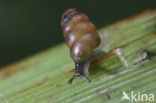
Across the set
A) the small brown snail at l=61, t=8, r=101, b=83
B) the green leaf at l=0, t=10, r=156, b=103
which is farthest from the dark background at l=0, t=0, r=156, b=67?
the small brown snail at l=61, t=8, r=101, b=83

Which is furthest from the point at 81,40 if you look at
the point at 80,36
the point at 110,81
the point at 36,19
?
the point at 36,19

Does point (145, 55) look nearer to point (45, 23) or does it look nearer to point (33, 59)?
point (33, 59)

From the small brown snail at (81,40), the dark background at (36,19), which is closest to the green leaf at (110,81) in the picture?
the small brown snail at (81,40)

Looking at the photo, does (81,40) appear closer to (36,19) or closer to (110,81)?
(110,81)

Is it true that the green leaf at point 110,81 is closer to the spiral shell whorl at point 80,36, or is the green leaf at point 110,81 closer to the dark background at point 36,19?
the spiral shell whorl at point 80,36

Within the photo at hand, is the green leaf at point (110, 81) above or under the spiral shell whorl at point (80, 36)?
under

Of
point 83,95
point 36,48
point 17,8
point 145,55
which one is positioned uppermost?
point 17,8

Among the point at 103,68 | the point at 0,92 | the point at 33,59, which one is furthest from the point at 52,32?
the point at 103,68

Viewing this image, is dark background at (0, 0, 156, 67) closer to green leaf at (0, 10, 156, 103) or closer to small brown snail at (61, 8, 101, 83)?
green leaf at (0, 10, 156, 103)
